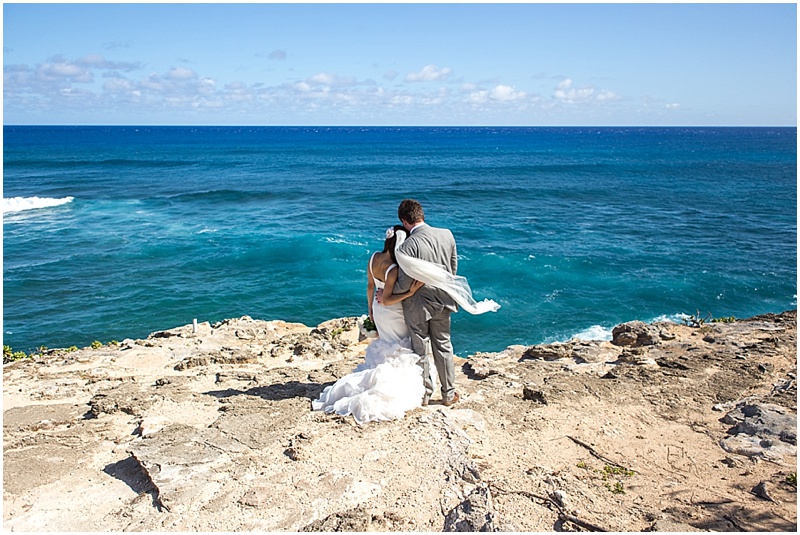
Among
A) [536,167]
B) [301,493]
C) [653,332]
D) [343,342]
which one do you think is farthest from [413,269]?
[536,167]

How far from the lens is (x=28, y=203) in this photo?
3491cm

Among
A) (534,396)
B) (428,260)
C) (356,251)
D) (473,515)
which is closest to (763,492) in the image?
(473,515)

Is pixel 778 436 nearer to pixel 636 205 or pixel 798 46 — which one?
pixel 798 46

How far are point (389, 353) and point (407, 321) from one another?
39cm

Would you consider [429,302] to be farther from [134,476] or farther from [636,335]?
[636,335]

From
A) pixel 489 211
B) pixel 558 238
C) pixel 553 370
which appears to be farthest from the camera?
pixel 489 211

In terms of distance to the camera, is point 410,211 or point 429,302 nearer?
point 410,211

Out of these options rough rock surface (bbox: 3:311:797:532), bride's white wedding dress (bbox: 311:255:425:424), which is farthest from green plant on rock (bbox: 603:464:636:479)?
bride's white wedding dress (bbox: 311:255:425:424)

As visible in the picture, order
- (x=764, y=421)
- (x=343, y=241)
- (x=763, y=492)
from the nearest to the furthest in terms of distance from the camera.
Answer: (x=763, y=492) → (x=764, y=421) → (x=343, y=241)

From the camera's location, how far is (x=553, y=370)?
27.1ft

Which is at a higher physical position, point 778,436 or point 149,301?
point 778,436

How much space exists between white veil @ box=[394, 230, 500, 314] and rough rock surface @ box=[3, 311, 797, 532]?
1209 mm

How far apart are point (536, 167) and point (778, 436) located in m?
62.1

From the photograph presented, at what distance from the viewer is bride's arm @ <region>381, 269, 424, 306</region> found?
615 cm
